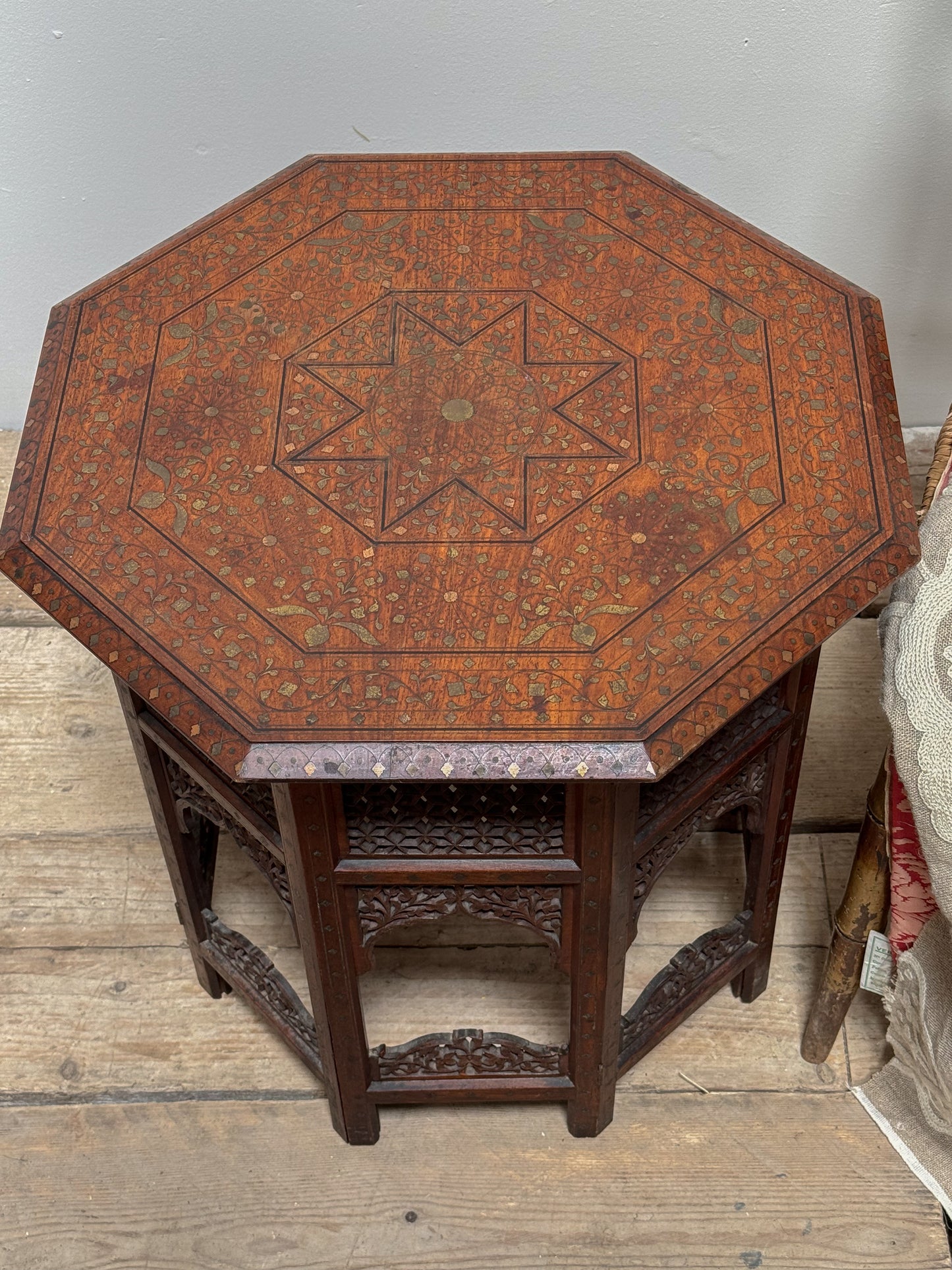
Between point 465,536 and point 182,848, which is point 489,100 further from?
point 182,848

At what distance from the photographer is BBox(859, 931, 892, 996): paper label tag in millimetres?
1604

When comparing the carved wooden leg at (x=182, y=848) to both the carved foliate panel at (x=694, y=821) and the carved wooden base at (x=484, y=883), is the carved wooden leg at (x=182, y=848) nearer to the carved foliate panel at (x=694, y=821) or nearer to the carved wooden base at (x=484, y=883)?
the carved wooden base at (x=484, y=883)

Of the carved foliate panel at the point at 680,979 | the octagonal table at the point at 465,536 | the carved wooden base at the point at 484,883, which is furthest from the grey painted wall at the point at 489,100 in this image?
the carved foliate panel at the point at 680,979

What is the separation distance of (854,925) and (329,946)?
0.61m

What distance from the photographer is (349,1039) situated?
60.9 inches

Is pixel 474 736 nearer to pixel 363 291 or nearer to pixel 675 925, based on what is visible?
pixel 363 291

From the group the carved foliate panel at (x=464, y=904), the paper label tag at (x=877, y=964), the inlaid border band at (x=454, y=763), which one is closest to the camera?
the inlaid border band at (x=454, y=763)

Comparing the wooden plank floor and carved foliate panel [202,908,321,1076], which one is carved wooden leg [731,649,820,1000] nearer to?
the wooden plank floor

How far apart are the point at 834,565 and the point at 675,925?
796 millimetres

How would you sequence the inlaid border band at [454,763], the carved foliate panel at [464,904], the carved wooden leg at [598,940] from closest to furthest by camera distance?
the inlaid border band at [454,763], the carved wooden leg at [598,940], the carved foliate panel at [464,904]

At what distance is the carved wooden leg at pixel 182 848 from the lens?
4.94 ft

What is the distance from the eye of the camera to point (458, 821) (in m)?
1.33

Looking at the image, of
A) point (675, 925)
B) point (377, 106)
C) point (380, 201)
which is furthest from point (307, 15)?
point (675, 925)

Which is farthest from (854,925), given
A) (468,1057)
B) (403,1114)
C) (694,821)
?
(403,1114)
